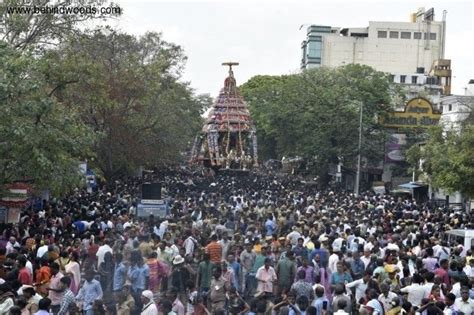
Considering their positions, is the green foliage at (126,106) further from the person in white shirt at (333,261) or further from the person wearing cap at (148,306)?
the person wearing cap at (148,306)

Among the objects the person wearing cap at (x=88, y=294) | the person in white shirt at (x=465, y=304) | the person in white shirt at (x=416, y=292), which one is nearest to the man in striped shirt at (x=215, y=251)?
the person wearing cap at (x=88, y=294)

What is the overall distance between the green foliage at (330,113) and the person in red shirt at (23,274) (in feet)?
129

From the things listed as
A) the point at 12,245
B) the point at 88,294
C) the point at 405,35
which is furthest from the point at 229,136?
the point at 88,294

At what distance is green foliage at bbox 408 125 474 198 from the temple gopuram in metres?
34.0

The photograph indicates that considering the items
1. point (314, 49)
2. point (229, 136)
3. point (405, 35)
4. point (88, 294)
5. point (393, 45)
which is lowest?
point (88, 294)

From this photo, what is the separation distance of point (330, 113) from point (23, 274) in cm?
4165

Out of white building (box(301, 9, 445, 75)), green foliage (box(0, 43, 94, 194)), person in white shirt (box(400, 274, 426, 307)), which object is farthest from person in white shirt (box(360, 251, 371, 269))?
white building (box(301, 9, 445, 75))

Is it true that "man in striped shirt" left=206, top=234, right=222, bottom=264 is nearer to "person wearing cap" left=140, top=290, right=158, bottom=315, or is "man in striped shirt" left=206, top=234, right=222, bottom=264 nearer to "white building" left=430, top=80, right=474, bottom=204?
"person wearing cap" left=140, top=290, right=158, bottom=315

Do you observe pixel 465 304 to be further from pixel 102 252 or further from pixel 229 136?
pixel 229 136

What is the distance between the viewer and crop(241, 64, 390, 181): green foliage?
52.3 m

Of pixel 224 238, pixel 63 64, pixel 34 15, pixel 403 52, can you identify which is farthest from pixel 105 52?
pixel 403 52

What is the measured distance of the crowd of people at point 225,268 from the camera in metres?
11.7

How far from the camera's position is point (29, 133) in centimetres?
1870

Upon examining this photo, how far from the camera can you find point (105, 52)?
4088 centimetres
